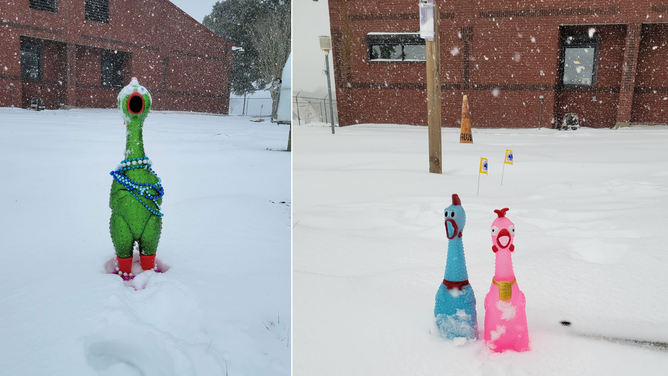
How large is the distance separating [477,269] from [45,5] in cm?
2278

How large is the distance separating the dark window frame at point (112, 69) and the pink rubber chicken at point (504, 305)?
78.3 feet

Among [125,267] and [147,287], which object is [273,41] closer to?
[125,267]

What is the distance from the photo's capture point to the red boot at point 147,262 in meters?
2.55

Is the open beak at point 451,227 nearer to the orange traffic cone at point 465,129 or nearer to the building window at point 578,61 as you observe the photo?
the orange traffic cone at point 465,129

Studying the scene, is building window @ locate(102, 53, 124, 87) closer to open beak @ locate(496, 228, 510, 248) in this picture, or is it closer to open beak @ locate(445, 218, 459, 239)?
open beak @ locate(445, 218, 459, 239)

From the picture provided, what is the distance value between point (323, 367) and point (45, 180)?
391 centimetres

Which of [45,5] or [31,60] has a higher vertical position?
[45,5]

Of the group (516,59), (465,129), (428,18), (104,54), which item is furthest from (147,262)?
(104,54)

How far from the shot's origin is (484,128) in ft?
52.0

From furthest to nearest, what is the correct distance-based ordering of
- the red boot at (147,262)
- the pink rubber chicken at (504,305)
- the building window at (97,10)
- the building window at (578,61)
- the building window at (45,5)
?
1. the building window at (97,10)
2. the building window at (45,5)
3. the building window at (578,61)
4. the red boot at (147,262)
5. the pink rubber chicken at (504,305)

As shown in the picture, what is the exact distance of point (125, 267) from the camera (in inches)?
98.3

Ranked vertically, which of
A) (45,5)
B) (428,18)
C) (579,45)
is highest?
(45,5)

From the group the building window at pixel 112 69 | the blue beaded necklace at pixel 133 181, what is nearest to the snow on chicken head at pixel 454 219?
the blue beaded necklace at pixel 133 181

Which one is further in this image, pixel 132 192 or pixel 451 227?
pixel 132 192
